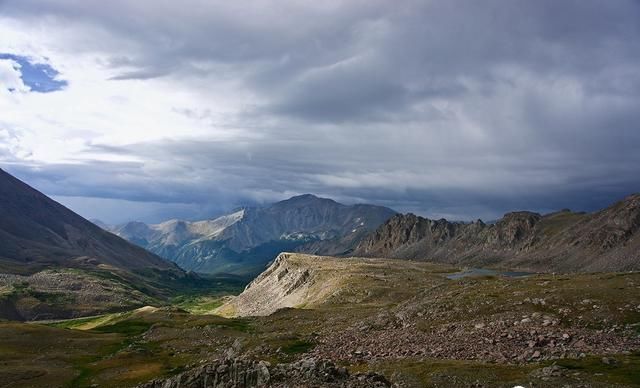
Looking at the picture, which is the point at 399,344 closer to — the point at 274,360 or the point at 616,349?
the point at 274,360

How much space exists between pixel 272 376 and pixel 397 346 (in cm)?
2811

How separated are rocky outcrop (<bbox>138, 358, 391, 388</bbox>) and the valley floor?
148 mm

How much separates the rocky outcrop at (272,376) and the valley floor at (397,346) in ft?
0.48

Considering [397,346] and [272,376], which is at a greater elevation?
[272,376]

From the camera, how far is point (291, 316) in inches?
4988

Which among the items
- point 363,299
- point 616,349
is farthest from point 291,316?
point 616,349

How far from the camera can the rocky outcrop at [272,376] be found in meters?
47.9

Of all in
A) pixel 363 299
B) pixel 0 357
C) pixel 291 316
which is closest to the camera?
pixel 0 357

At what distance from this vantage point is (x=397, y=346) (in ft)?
245

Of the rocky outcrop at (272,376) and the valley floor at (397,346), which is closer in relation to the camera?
the rocky outcrop at (272,376)

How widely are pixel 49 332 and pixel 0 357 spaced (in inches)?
886

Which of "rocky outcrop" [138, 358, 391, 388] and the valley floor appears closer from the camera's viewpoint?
"rocky outcrop" [138, 358, 391, 388]

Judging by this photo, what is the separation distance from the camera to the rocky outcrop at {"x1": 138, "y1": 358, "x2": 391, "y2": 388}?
47.9 m

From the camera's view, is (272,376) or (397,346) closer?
(272,376)
